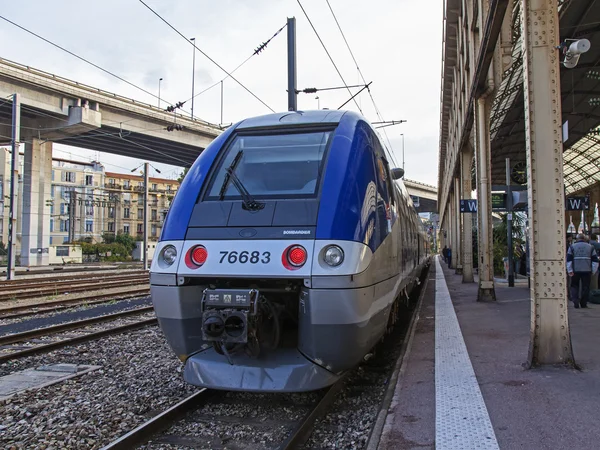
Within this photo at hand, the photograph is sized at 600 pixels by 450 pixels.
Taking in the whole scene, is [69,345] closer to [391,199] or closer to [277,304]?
[277,304]

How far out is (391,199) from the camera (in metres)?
5.57

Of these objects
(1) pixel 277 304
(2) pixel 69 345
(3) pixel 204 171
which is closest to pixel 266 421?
(1) pixel 277 304

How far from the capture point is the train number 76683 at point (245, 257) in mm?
3904

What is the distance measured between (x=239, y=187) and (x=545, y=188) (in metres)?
3.16

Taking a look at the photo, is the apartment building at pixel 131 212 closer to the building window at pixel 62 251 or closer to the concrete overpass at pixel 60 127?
the building window at pixel 62 251

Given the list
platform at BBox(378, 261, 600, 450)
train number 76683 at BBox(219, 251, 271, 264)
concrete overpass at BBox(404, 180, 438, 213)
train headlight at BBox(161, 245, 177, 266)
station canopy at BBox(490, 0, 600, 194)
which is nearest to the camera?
platform at BBox(378, 261, 600, 450)

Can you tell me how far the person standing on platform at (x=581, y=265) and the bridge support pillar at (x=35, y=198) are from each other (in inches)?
1337

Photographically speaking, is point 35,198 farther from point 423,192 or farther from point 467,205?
point 423,192

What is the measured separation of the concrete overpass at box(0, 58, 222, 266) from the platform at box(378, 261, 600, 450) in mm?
28618

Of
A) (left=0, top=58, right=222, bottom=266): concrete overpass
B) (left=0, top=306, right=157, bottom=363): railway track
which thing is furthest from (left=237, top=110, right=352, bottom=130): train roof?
(left=0, top=58, right=222, bottom=266): concrete overpass

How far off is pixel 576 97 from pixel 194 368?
22.0 metres

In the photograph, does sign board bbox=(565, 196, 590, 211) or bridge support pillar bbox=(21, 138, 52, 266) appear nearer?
sign board bbox=(565, 196, 590, 211)

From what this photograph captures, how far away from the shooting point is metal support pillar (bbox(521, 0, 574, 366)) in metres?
5.05

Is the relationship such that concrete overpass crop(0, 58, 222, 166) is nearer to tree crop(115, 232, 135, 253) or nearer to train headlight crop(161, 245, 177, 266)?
train headlight crop(161, 245, 177, 266)
